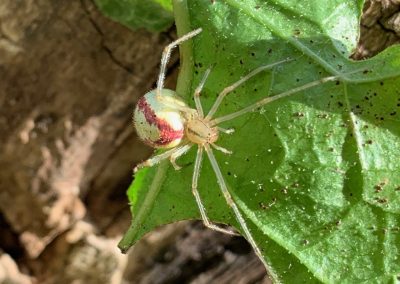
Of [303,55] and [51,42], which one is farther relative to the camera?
[51,42]

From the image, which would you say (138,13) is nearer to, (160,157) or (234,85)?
(160,157)

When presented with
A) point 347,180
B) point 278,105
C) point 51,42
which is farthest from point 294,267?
point 51,42

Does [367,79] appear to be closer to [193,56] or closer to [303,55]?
[303,55]

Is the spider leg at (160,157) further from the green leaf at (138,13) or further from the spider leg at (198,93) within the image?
the green leaf at (138,13)

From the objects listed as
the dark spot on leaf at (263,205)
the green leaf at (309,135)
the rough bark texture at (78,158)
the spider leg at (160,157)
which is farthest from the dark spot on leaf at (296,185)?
the rough bark texture at (78,158)

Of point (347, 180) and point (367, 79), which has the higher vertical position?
point (367, 79)

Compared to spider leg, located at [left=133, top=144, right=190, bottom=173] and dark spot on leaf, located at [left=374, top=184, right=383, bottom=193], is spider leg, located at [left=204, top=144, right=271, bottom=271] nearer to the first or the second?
spider leg, located at [left=133, top=144, right=190, bottom=173]

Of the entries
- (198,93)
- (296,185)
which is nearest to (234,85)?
(198,93)
